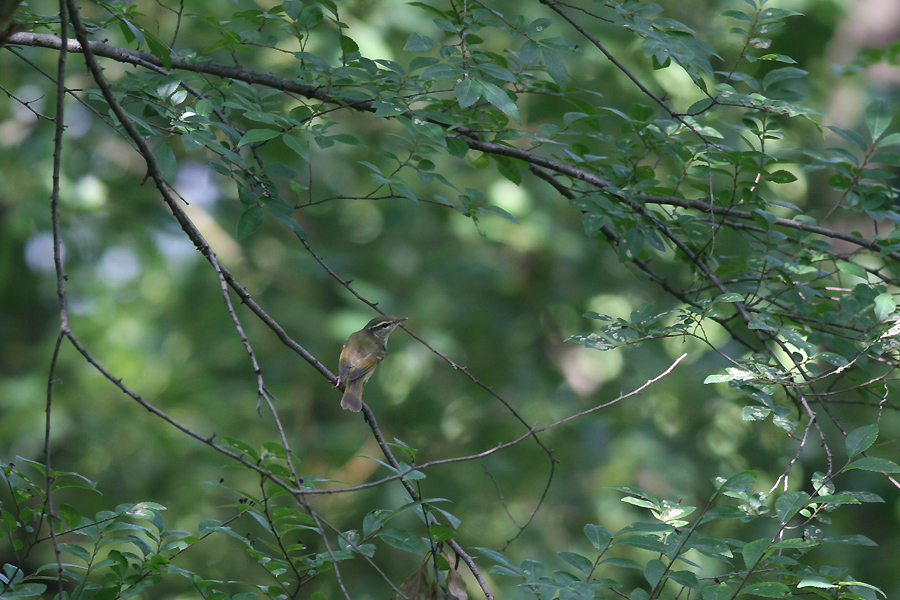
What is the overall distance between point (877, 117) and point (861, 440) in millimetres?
1209

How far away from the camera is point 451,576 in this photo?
1862 millimetres

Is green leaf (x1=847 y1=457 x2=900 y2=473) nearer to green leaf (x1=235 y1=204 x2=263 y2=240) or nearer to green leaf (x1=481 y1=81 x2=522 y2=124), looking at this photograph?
green leaf (x1=481 y1=81 x2=522 y2=124)

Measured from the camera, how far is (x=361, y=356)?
12.2 feet

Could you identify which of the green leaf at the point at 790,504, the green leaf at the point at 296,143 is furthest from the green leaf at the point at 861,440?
the green leaf at the point at 296,143

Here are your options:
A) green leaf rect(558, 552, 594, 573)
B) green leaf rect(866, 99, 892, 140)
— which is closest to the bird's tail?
green leaf rect(558, 552, 594, 573)

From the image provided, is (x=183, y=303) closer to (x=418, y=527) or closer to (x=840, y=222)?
(x=418, y=527)

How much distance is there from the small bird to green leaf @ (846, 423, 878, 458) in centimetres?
198

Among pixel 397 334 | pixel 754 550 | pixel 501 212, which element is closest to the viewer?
pixel 754 550

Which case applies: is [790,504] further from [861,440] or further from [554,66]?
[554,66]

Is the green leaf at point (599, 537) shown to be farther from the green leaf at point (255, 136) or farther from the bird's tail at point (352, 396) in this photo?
the bird's tail at point (352, 396)

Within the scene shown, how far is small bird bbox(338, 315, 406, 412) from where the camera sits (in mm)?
3496

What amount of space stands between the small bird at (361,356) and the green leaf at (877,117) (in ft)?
6.31

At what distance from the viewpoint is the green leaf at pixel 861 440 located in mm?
1676

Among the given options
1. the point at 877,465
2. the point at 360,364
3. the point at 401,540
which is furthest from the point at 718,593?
the point at 360,364
